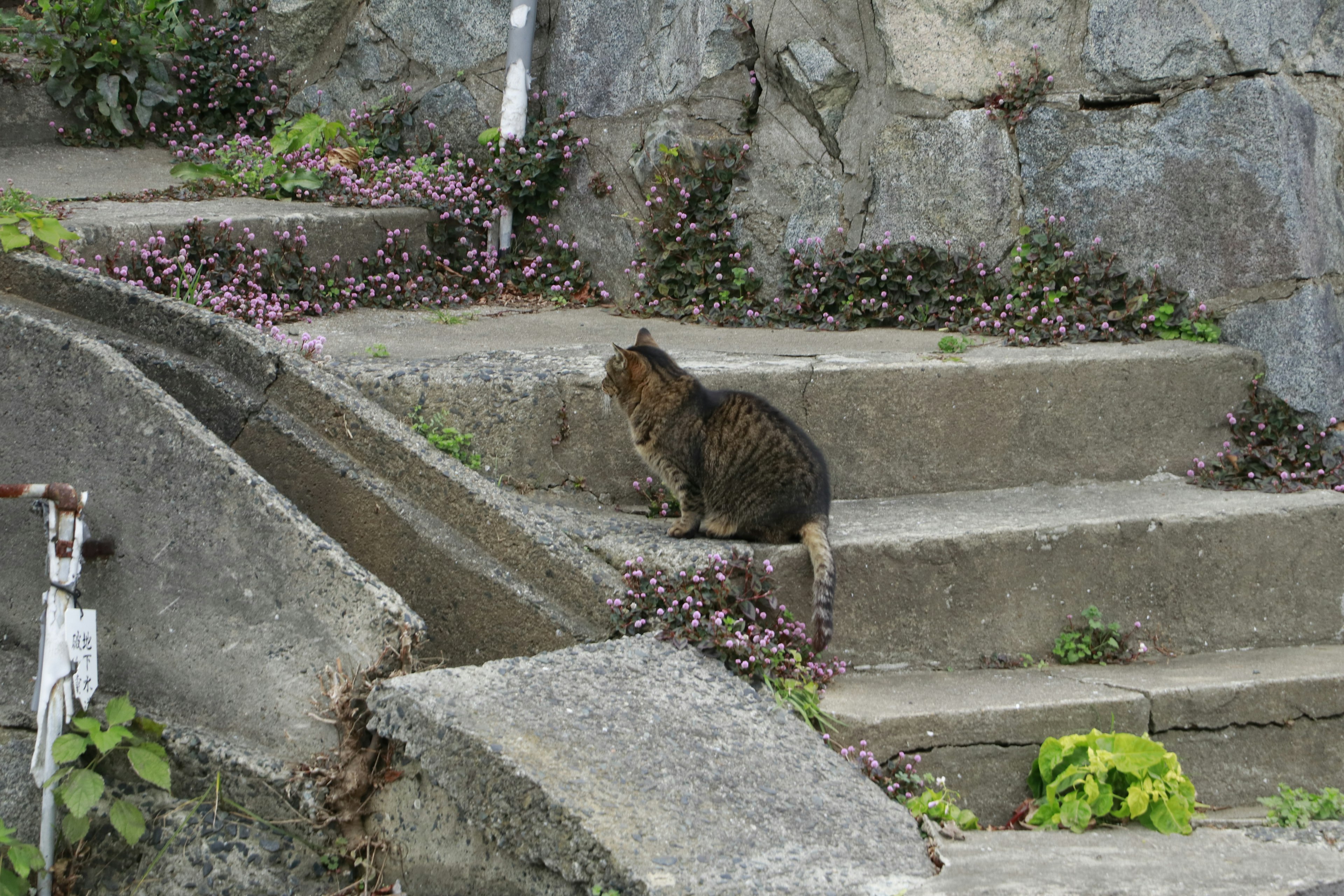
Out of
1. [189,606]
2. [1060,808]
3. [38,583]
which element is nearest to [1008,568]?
[1060,808]

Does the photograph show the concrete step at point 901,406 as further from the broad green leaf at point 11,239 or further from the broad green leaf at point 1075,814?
the broad green leaf at point 1075,814

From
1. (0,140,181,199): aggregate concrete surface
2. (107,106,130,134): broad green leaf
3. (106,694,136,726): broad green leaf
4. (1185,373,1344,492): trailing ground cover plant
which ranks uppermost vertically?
(107,106,130,134): broad green leaf

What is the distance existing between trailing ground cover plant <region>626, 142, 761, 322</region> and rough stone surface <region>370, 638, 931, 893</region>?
2.87 m

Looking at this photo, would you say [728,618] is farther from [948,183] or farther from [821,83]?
[821,83]

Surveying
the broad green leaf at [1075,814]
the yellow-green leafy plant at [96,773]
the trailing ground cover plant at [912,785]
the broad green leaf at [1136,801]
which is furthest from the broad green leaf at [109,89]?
the broad green leaf at [1136,801]

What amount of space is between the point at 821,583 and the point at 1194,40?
294cm

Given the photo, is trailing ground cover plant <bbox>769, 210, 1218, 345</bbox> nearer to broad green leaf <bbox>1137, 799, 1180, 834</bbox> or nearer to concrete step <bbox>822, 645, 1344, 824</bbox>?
concrete step <bbox>822, 645, 1344, 824</bbox>

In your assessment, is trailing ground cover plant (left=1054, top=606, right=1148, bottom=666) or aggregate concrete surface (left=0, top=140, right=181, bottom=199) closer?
trailing ground cover plant (left=1054, top=606, right=1148, bottom=666)

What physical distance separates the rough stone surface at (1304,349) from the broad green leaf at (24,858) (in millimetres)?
4270

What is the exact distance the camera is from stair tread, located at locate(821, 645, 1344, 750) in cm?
321

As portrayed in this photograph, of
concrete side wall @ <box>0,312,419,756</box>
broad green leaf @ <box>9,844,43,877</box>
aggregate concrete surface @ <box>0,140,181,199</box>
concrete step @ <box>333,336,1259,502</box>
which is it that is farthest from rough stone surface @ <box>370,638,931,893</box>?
aggregate concrete surface @ <box>0,140,181,199</box>

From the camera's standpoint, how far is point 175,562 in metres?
2.94

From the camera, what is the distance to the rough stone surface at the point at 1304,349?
451cm

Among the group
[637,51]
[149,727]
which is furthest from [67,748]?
[637,51]
